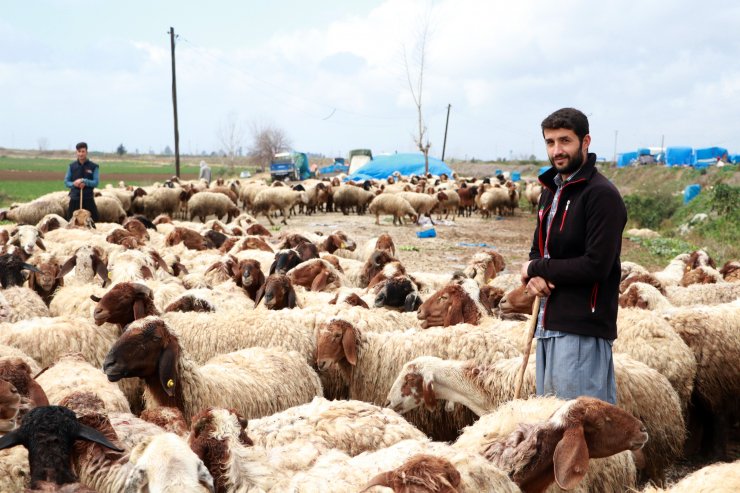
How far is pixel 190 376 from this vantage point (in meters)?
4.75

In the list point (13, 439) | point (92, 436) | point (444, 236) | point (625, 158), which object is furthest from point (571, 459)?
point (625, 158)

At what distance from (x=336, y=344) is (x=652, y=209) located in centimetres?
2260

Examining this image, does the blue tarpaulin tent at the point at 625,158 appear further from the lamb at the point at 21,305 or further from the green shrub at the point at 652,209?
the lamb at the point at 21,305

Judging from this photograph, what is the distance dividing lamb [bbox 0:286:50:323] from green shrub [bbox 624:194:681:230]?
2179 centimetres

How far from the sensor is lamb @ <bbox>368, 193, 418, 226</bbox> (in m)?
24.3

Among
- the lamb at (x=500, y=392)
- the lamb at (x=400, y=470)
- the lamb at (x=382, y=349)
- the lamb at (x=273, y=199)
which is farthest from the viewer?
the lamb at (x=273, y=199)

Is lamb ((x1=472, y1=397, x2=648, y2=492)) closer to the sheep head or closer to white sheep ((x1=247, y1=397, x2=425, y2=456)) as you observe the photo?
white sheep ((x1=247, y1=397, x2=425, y2=456))

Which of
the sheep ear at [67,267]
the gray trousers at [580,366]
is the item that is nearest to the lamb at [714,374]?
the gray trousers at [580,366]

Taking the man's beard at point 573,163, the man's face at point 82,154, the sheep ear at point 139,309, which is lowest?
the sheep ear at point 139,309

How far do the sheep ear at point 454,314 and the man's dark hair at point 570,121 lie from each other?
312 cm

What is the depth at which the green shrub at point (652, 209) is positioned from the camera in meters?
24.3

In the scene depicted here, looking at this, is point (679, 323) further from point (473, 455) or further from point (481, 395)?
point (473, 455)

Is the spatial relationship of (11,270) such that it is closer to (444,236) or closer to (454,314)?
(454,314)

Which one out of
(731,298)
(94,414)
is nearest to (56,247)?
(94,414)
